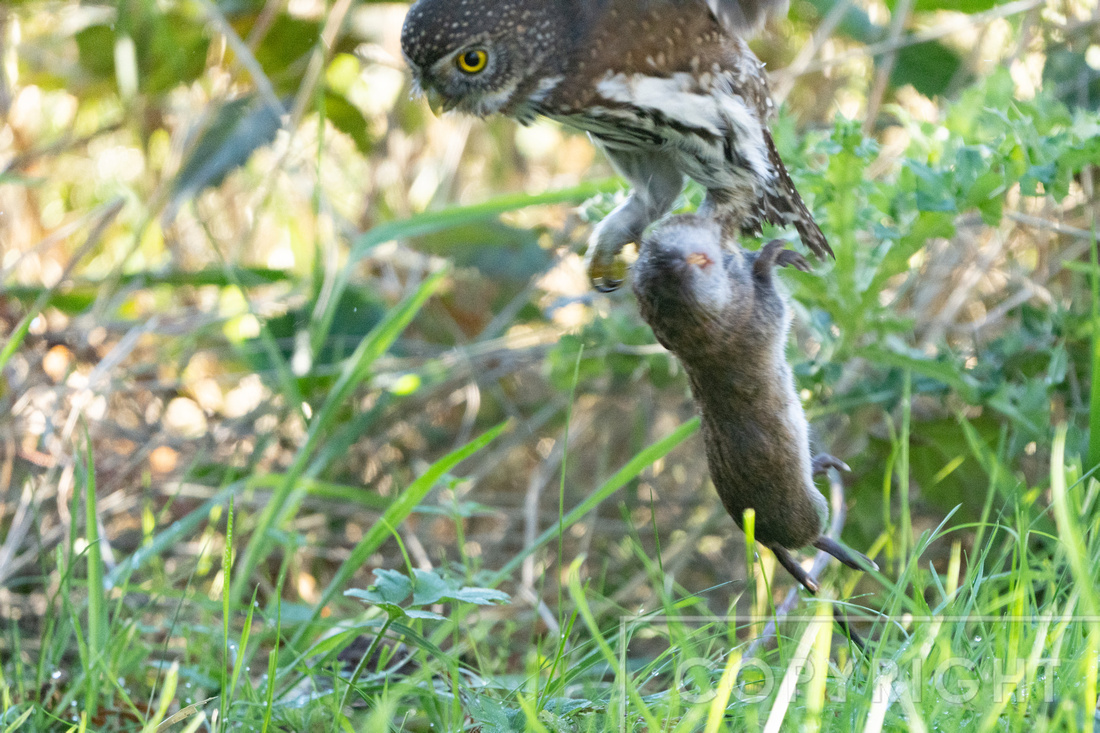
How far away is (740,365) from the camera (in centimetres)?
143

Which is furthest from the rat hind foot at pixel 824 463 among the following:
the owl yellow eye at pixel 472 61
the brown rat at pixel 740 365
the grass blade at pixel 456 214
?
the grass blade at pixel 456 214

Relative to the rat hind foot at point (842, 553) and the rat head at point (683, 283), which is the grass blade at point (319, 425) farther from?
the rat hind foot at point (842, 553)

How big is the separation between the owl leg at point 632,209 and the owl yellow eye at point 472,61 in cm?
25

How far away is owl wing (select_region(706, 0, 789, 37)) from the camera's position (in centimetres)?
161

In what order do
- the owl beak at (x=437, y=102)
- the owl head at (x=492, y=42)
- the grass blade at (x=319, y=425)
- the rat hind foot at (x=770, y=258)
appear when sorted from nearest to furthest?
the rat hind foot at (x=770, y=258) < the owl head at (x=492, y=42) < the owl beak at (x=437, y=102) < the grass blade at (x=319, y=425)

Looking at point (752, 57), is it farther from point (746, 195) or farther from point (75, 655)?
point (75, 655)

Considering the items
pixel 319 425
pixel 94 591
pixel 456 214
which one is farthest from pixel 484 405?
pixel 94 591

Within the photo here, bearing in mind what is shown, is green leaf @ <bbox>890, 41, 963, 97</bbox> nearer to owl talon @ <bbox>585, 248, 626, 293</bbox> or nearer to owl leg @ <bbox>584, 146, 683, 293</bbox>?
owl leg @ <bbox>584, 146, 683, 293</bbox>

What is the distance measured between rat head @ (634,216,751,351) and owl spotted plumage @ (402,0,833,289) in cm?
16

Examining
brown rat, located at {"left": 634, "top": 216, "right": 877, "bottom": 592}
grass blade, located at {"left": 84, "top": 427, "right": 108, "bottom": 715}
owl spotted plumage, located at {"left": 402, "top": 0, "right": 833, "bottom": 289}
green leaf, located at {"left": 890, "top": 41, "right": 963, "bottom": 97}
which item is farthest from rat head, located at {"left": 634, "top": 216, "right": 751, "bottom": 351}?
green leaf, located at {"left": 890, "top": 41, "right": 963, "bottom": 97}

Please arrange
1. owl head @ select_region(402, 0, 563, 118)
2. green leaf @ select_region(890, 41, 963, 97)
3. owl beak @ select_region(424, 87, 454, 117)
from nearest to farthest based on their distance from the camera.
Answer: owl head @ select_region(402, 0, 563, 118)
owl beak @ select_region(424, 87, 454, 117)
green leaf @ select_region(890, 41, 963, 97)

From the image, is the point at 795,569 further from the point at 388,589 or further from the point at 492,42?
the point at 492,42

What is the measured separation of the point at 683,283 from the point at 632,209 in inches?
14.2

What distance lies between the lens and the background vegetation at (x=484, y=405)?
159cm
